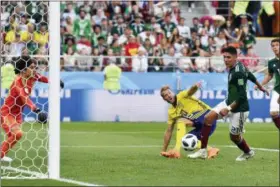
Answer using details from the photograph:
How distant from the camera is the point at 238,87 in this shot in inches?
548

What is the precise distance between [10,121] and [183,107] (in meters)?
3.23

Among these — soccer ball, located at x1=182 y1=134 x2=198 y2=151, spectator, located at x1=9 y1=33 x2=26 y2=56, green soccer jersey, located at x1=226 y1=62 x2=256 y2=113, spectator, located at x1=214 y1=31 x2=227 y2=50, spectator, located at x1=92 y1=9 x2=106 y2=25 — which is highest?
spectator, located at x1=92 y1=9 x2=106 y2=25

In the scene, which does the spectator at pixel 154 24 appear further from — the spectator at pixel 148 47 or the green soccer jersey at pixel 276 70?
the green soccer jersey at pixel 276 70

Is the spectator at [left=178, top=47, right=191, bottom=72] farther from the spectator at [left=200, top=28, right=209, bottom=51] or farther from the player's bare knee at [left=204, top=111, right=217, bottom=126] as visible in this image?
the player's bare knee at [left=204, top=111, right=217, bottom=126]

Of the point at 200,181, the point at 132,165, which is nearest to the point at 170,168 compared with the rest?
the point at 132,165

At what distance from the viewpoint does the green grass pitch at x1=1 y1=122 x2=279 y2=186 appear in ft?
36.1

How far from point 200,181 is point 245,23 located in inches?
823

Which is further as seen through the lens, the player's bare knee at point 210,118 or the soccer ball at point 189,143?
the soccer ball at point 189,143

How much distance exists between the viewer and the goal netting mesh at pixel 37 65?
41.6 feet

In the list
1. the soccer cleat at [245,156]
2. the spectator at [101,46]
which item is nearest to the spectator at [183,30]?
the spectator at [101,46]

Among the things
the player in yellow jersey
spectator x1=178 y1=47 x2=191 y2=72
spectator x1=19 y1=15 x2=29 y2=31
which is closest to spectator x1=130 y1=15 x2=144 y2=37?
spectator x1=178 y1=47 x2=191 y2=72

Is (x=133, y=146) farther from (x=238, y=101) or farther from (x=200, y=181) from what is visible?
(x=200, y=181)

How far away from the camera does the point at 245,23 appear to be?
Result: 31312 mm

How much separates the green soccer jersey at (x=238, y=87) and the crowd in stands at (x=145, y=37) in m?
12.6
